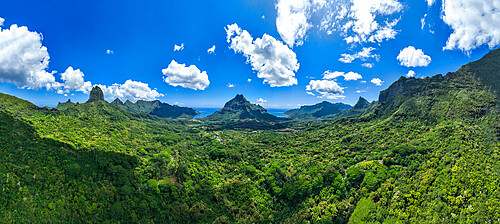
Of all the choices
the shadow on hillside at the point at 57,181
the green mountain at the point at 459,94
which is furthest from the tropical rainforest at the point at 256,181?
the green mountain at the point at 459,94

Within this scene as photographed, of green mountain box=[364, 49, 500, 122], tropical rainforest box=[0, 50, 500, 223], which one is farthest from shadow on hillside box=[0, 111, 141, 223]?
green mountain box=[364, 49, 500, 122]

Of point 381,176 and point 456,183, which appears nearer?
point 456,183

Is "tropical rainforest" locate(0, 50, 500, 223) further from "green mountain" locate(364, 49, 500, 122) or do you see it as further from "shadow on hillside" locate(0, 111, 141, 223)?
"green mountain" locate(364, 49, 500, 122)

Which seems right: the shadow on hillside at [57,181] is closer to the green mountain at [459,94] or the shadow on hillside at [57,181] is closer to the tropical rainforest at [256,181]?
the tropical rainforest at [256,181]

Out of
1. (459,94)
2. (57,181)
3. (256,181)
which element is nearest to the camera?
(57,181)

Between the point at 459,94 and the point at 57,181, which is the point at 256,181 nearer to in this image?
the point at 57,181

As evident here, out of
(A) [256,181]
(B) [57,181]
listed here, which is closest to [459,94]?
(A) [256,181]

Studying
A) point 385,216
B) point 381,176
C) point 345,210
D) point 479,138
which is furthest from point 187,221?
point 479,138

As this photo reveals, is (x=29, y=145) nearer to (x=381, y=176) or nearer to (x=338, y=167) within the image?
(x=338, y=167)

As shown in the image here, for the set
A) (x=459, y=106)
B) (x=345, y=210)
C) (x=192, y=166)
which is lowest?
(x=345, y=210)

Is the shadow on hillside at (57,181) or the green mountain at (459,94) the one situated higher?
the green mountain at (459,94)

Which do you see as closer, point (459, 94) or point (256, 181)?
point (256, 181)
